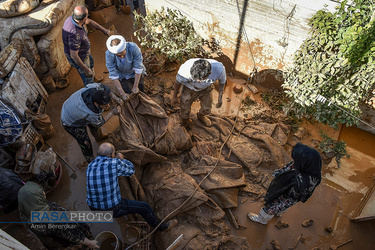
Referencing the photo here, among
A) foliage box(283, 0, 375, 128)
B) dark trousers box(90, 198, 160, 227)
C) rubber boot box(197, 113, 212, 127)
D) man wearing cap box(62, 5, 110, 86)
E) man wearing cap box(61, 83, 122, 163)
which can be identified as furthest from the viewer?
rubber boot box(197, 113, 212, 127)

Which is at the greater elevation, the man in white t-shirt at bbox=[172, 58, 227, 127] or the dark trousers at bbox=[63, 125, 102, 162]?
the man in white t-shirt at bbox=[172, 58, 227, 127]

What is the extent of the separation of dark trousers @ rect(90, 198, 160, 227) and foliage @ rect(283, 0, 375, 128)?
10.7 ft

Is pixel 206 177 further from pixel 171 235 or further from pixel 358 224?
pixel 358 224

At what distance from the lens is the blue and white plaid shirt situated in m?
3.00

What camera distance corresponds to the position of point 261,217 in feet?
12.3

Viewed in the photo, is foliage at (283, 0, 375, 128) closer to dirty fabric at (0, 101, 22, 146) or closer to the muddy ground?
the muddy ground

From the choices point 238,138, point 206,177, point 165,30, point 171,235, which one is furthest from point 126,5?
point 171,235

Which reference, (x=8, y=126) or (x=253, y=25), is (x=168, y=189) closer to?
(x=8, y=126)

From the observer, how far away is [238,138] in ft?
15.4

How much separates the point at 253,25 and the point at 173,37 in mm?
1757

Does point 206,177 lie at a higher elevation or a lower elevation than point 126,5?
lower

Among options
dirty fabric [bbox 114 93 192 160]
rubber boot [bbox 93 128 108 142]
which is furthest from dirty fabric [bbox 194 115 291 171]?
rubber boot [bbox 93 128 108 142]

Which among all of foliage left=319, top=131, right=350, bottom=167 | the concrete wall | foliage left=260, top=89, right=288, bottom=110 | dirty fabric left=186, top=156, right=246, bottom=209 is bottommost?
dirty fabric left=186, top=156, right=246, bottom=209

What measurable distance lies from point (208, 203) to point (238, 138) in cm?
154
